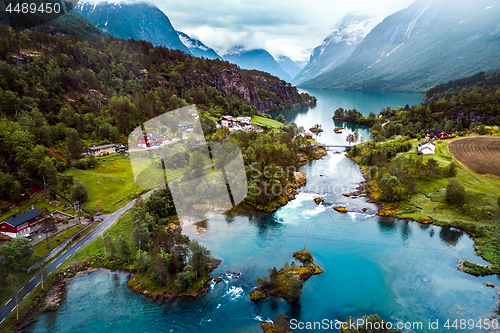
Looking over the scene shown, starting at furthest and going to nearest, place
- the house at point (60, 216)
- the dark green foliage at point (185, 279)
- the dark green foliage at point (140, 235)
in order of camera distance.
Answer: the house at point (60, 216) → the dark green foliage at point (140, 235) → the dark green foliage at point (185, 279)

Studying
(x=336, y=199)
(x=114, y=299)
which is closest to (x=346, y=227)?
(x=336, y=199)

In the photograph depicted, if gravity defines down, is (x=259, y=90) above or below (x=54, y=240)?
above

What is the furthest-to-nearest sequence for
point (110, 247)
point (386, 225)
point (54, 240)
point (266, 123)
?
point (266, 123), point (386, 225), point (54, 240), point (110, 247)

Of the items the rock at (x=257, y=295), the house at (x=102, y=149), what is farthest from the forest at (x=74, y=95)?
the rock at (x=257, y=295)

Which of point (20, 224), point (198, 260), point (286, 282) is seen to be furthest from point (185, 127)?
point (286, 282)

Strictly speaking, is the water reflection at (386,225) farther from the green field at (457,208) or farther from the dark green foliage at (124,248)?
the dark green foliage at (124,248)

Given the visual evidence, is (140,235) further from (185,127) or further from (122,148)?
(185,127)
